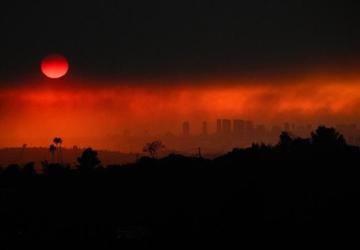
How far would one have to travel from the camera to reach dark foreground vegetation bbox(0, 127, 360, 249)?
176 ft

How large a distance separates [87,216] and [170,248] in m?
25.7

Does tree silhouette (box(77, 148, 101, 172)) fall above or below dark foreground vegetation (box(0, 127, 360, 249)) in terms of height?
above

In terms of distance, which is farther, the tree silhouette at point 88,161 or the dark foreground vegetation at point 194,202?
the tree silhouette at point 88,161

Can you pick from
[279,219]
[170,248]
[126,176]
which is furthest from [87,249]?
[126,176]

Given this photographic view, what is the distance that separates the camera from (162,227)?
57.8m

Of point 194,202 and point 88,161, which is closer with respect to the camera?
point 194,202

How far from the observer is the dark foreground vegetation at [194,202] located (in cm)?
5362

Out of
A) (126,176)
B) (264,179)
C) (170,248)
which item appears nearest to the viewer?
(170,248)

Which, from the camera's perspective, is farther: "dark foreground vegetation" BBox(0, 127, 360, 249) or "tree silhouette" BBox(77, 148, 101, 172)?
"tree silhouette" BBox(77, 148, 101, 172)

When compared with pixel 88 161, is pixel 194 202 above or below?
below

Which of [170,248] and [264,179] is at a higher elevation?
[264,179]

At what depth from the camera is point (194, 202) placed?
73812mm

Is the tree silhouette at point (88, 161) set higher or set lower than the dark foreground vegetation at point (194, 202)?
higher

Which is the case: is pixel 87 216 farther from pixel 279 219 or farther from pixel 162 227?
pixel 279 219
